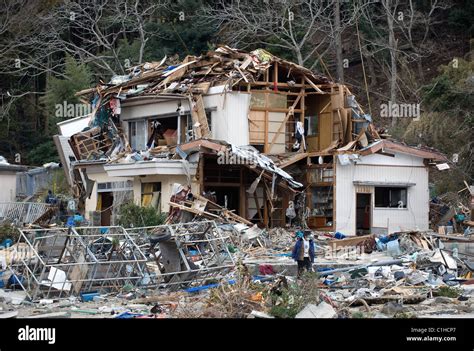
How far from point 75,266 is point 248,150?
13401mm

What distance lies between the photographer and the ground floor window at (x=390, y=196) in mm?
31359

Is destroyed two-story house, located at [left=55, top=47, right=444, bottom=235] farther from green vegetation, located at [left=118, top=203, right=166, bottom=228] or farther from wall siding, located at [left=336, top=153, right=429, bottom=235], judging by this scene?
green vegetation, located at [left=118, top=203, right=166, bottom=228]

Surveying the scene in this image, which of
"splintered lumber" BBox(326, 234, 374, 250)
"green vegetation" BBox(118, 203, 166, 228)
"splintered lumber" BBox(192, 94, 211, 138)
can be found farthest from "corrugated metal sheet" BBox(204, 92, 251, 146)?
"splintered lumber" BBox(326, 234, 374, 250)

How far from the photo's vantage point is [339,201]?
30547 millimetres

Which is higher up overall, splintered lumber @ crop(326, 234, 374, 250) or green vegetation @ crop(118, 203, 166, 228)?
green vegetation @ crop(118, 203, 166, 228)

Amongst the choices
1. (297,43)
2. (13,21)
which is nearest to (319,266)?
(297,43)

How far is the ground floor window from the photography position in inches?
1235

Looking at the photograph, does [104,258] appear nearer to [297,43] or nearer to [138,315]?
[138,315]

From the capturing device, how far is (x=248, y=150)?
101 feet

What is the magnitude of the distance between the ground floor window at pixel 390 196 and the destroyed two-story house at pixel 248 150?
0.03 metres

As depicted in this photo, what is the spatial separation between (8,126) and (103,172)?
15106 millimetres

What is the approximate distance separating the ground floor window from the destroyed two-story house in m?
0.03
